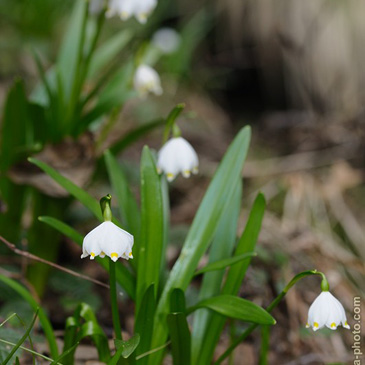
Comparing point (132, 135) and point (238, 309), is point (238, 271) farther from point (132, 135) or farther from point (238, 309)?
point (132, 135)

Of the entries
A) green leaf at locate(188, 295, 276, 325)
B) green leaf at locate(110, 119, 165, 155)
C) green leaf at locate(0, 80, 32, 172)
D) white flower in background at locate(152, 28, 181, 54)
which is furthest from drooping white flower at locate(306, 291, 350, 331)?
white flower in background at locate(152, 28, 181, 54)

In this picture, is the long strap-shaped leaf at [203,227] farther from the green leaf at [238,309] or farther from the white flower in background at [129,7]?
the white flower in background at [129,7]

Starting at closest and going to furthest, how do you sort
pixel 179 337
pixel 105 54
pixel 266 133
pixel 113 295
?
pixel 113 295
pixel 179 337
pixel 105 54
pixel 266 133

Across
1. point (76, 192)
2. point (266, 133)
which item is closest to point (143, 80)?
point (76, 192)

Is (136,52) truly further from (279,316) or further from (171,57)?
(171,57)

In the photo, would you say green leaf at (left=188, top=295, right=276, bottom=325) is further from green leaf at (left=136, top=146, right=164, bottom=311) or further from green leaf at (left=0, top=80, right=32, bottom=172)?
green leaf at (left=0, top=80, right=32, bottom=172)

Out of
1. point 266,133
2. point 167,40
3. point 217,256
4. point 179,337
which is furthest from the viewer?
point 167,40

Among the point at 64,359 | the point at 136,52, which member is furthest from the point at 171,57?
the point at 64,359
